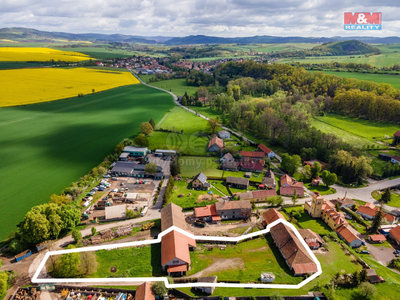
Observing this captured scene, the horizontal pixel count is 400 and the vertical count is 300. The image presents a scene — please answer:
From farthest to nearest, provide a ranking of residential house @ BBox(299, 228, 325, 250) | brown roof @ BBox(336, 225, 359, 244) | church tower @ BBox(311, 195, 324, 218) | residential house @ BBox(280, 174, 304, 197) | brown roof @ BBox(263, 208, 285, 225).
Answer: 1. residential house @ BBox(280, 174, 304, 197)
2. church tower @ BBox(311, 195, 324, 218)
3. brown roof @ BBox(263, 208, 285, 225)
4. brown roof @ BBox(336, 225, 359, 244)
5. residential house @ BBox(299, 228, 325, 250)

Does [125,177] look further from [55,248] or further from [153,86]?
[153,86]

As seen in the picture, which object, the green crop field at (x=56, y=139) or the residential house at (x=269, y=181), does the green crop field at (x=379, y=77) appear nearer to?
the residential house at (x=269, y=181)

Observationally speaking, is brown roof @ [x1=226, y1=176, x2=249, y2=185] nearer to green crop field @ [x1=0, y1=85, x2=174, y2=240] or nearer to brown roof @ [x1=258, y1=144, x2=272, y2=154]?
brown roof @ [x1=258, y1=144, x2=272, y2=154]

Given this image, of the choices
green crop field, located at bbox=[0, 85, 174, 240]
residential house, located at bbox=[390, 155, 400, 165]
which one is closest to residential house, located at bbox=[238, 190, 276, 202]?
green crop field, located at bbox=[0, 85, 174, 240]

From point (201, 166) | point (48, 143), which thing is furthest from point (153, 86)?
point (201, 166)

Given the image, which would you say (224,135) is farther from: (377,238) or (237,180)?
(377,238)
